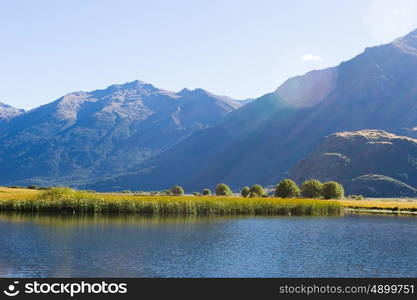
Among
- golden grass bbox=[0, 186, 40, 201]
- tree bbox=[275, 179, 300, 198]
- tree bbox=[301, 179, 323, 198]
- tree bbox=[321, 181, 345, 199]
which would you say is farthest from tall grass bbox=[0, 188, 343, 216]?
tree bbox=[301, 179, 323, 198]

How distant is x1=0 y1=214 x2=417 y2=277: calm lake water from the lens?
42.9 meters

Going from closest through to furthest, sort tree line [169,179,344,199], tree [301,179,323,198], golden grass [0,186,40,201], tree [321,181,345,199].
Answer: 1. golden grass [0,186,40,201]
2. tree line [169,179,344,199]
3. tree [321,181,345,199]
4. tree [301,179,323,198]

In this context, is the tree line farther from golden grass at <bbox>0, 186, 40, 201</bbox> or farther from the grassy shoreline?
golden grass at <bbox>0, 186, 40, 201</bbox>

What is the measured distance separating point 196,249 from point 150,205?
4739 cm

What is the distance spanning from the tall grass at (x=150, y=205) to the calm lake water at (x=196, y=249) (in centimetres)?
1085

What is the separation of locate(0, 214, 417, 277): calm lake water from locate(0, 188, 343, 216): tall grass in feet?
35.6

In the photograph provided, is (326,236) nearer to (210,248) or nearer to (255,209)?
(210,248)

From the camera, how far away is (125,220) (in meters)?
86.4

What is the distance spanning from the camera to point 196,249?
181ft

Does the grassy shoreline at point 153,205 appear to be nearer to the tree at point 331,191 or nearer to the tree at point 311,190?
the tree at point 331,191

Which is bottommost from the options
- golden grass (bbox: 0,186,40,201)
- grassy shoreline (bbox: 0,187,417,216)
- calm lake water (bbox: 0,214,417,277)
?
calm lake water (bbox: 0,214,417,277)

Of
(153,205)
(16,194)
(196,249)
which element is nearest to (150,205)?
(153,205)

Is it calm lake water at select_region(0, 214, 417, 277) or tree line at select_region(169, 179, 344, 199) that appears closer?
calm lake water at select_region(0, 214, 417, 277)

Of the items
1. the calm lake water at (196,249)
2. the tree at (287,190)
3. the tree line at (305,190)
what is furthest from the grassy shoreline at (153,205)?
the tree line at (305,190)
